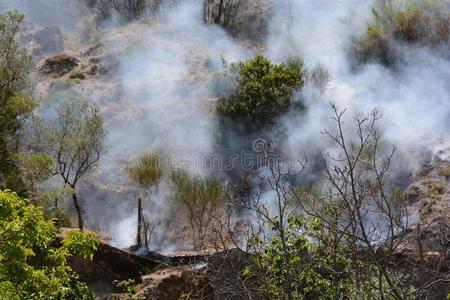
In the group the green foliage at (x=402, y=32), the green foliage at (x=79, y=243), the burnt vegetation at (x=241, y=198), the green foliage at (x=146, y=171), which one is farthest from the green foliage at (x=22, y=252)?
the green foliage at (x=402, y=32)

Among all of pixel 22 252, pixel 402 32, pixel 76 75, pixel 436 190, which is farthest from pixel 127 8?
pixel 22 252

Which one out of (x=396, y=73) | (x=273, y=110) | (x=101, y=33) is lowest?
(x=273, y=110)

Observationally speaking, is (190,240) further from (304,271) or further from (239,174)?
(304,271)

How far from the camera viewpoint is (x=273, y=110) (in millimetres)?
21781

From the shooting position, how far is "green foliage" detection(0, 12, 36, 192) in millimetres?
15664

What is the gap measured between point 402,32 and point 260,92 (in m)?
7.39

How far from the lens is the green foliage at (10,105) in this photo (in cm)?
1566

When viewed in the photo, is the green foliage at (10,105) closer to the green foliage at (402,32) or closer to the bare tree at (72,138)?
the bare tree at (72,138)

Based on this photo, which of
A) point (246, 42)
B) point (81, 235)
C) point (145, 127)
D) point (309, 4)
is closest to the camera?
point (81, 235)

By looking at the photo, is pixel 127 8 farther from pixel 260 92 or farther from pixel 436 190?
pixel 436 190

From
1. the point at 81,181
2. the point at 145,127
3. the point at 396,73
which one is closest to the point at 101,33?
the point at 145,127

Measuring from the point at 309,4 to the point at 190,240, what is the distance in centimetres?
1661

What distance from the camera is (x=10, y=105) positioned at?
1574cm

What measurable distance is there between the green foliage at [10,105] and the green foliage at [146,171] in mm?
3578
